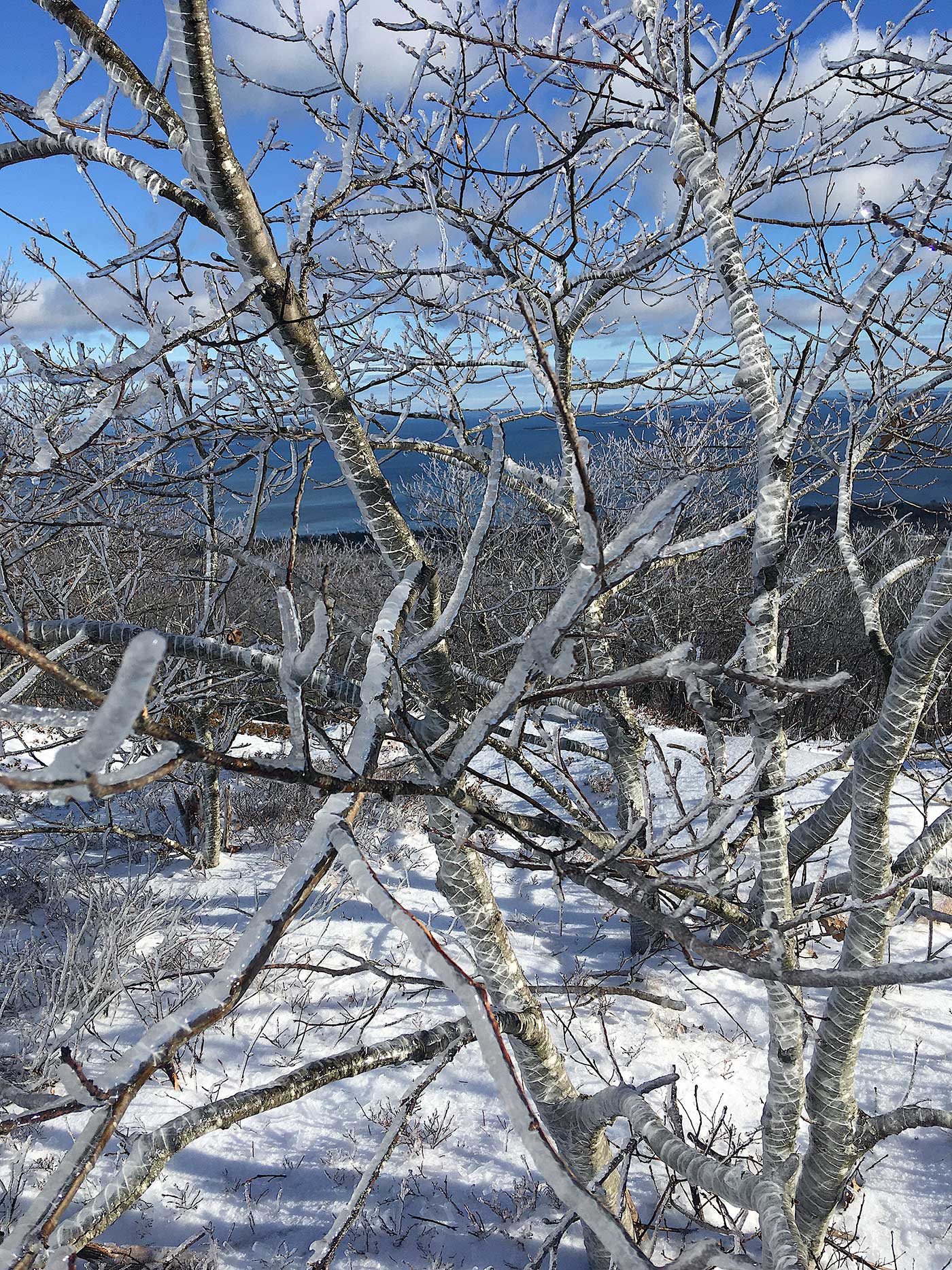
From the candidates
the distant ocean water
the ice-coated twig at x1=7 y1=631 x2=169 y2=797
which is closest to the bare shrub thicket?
the ice-coated twig at x1=7 y1=631 x2=169 y2=797

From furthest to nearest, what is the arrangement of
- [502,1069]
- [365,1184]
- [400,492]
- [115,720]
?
[400,492] → [365,1184] → [502,1069] → [115,720]

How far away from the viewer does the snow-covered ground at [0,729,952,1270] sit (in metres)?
3.47

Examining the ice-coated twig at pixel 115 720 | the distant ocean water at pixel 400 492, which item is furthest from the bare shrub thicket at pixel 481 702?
the distant ocean water at pixel 400 492

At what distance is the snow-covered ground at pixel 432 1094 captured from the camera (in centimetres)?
347

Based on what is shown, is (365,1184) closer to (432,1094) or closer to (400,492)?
(432,1094)

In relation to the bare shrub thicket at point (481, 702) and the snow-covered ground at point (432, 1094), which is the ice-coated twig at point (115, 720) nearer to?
the bare shrub thicket at point (481, 702)

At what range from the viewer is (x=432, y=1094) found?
436 cm

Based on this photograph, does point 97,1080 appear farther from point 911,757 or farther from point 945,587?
point 911,757

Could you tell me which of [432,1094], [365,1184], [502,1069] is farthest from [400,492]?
[502,1069]

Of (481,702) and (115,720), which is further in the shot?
(481,702)

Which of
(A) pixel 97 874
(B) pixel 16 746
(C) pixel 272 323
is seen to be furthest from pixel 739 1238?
(B) pixel 16 746

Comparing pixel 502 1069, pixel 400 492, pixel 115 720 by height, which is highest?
pixel 400 492

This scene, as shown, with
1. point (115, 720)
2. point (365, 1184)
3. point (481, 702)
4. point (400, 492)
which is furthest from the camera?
point (400, 492)

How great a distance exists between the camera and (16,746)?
30.8 ft
